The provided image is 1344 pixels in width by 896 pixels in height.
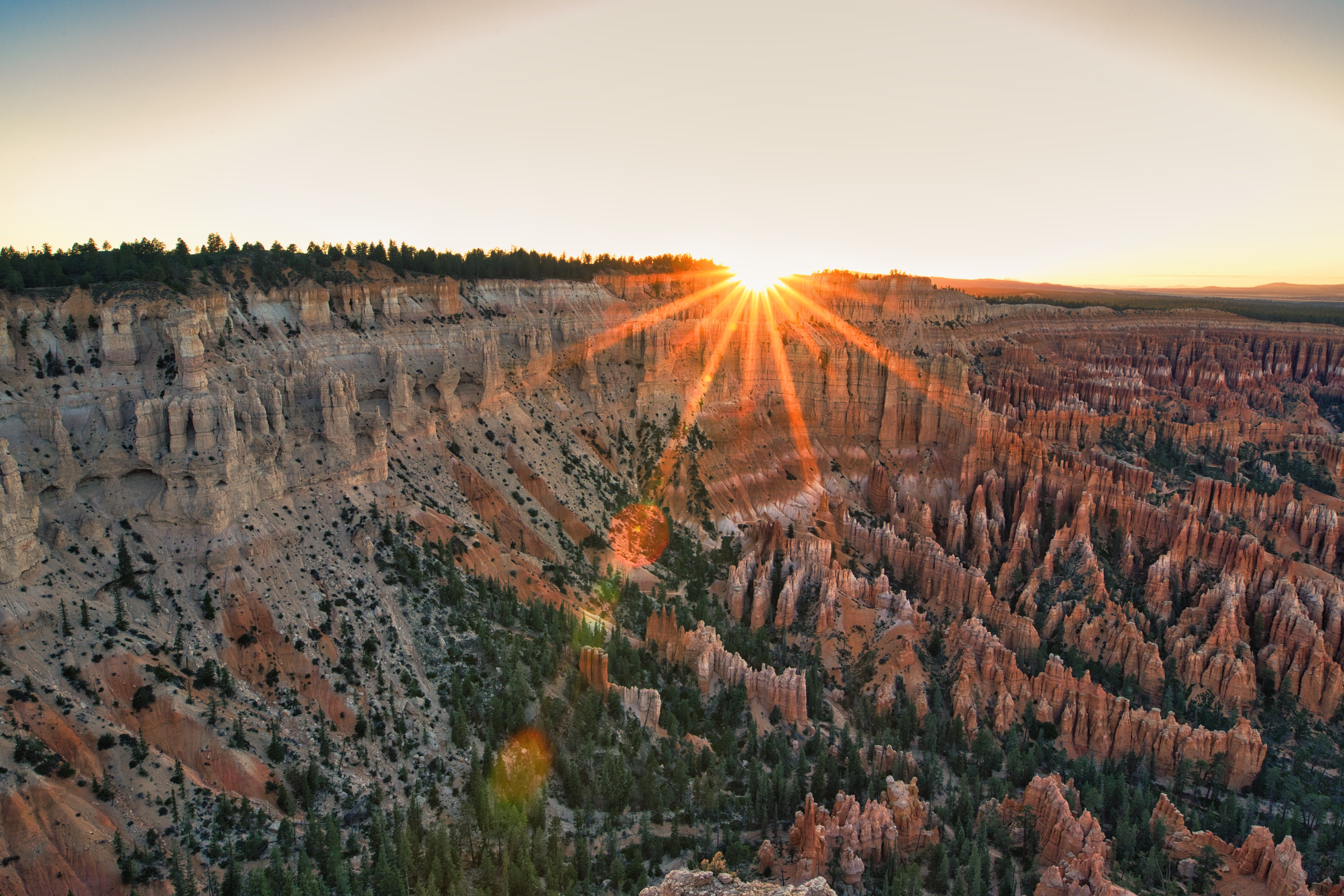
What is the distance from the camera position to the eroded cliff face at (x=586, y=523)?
106 feet

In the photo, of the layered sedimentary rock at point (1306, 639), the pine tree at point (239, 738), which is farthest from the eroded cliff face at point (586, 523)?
the pine tree at point (239, 738)

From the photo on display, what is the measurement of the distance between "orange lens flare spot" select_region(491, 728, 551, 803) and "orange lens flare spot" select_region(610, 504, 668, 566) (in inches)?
1003

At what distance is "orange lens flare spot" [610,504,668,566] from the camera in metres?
62.5

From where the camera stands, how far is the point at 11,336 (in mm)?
36844

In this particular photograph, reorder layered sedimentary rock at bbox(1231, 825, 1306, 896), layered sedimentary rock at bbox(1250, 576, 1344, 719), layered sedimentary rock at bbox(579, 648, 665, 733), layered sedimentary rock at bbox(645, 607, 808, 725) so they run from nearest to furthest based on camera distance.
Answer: layered sedimentary rock at bbox(1231, 825, 1306, 896) < layered sedimentary rock at bbox(579, 648, 665, 733) < layered sedimentary rock at bbox(645, 607, 808, 725) < layered sedimentary rock at bbox(1250, 576, 1344, 719)

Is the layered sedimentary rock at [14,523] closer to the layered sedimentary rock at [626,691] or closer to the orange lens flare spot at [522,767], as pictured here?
the orange lens flare spot at [522,767]

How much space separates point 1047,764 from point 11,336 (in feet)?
189

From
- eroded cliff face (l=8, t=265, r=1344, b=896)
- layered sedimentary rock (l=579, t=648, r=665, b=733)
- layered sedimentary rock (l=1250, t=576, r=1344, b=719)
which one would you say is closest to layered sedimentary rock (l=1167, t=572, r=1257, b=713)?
eroded cliff face (l=8, t=265, r=1344, b=896)

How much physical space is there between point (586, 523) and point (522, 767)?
28.8 metres

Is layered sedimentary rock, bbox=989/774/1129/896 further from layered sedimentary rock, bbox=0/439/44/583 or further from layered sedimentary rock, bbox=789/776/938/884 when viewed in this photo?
layered sedimentary rock, bbox=0/439/44/583

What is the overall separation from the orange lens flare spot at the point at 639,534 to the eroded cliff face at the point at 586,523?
165 cm

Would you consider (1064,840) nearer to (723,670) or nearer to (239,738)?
(723,670)

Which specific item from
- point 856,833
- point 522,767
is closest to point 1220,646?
point 856,833

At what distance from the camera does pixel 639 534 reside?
65000mm
